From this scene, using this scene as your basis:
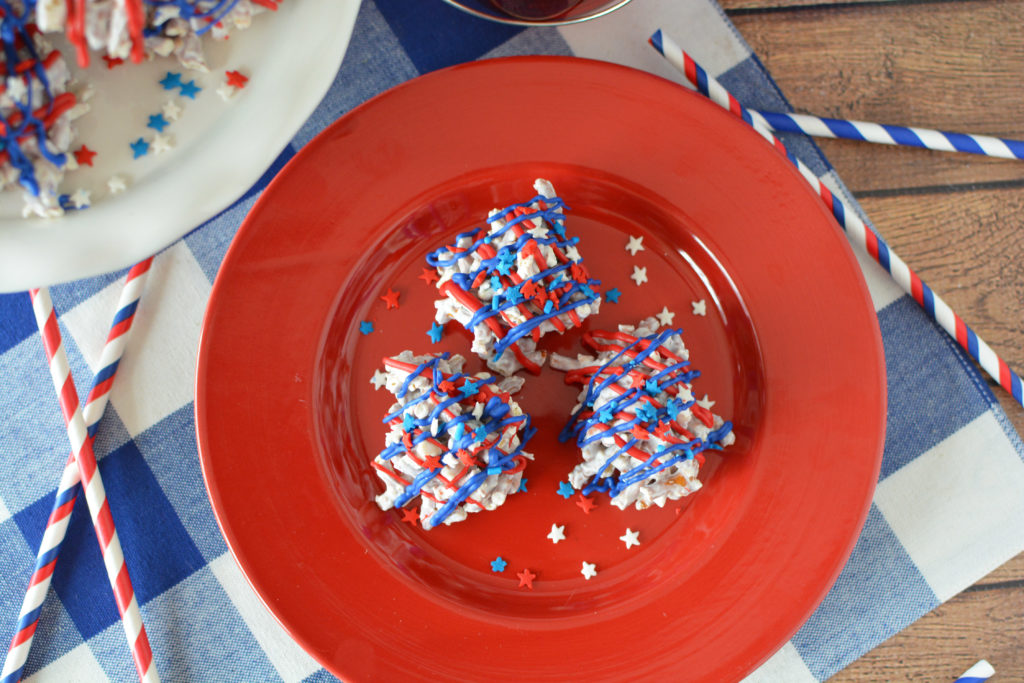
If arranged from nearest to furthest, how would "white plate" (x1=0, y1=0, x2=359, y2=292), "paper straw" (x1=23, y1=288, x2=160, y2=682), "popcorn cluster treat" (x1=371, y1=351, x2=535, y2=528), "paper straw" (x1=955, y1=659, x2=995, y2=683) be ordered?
"white plate" (x1=0, y1=0, x2=359, y2=292)
"popcorn cluster treat" (x1=371, y1=351, x2=535, y2=528)
"paper straw" (x1=23, y1=288, x2=160, y2=682)
"paper straw" (x1=955, y1=659, x2=995, y2=683)

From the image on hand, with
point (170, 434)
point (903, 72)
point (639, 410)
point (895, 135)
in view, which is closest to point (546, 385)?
point (639, 410)

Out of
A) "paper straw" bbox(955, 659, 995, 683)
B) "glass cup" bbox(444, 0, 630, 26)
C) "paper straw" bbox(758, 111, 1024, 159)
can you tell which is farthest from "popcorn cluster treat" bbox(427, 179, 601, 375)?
"paper straw" bbox(955, 659, 995, 683)

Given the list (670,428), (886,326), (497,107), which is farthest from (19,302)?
(886,326)

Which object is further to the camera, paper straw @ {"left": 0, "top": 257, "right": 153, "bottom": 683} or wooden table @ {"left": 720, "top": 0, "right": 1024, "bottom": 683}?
wooden table @ {"left": 720, "top": 0, "right": 1024, "bottom": 683}

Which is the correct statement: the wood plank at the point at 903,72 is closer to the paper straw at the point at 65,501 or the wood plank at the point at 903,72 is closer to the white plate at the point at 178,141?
the white plate at the point at 178,141

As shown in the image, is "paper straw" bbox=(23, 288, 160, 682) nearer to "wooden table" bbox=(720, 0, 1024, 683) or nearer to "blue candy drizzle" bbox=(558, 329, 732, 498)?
"blue candy drizzle" bbox=(558, 329, 732, 498)

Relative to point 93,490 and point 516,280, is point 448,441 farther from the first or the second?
point 93,490

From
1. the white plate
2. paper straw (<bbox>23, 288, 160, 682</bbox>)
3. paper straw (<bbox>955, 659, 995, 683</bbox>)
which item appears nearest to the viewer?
the white plate

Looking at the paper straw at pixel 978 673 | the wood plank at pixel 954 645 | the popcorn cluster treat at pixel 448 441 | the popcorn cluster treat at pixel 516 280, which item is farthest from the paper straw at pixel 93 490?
the paper straw at pixel 978 673
